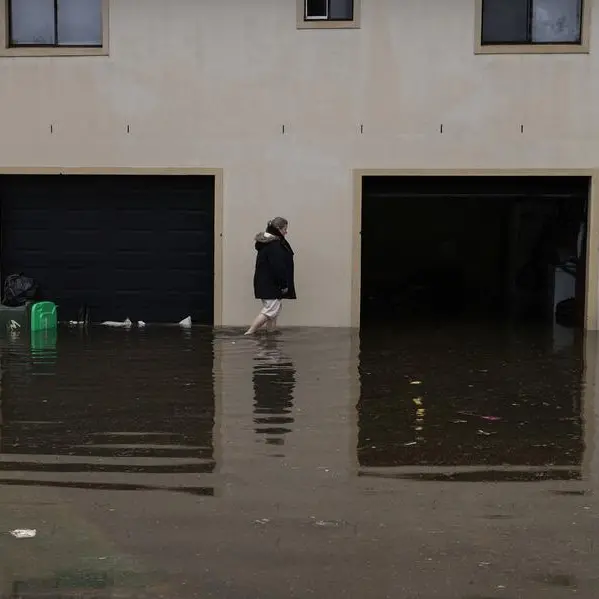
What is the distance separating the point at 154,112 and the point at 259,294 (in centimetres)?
317

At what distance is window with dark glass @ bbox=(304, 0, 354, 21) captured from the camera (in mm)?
13273

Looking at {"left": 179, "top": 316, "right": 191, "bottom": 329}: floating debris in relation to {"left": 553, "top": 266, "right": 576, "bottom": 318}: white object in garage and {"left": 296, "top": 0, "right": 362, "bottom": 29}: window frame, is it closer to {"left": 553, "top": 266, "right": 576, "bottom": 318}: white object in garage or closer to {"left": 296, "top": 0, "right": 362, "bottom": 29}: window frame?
{"left": 296, "top": 0, "right": 362, "bottom": 29}: window frame

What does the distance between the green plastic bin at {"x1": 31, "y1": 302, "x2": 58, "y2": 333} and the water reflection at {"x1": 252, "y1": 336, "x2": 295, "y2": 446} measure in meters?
3.45

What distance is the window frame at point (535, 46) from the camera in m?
13.0

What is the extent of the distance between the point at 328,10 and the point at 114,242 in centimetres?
459

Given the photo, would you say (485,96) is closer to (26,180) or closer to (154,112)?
(154,112)

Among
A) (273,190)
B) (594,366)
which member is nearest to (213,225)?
(273,190)

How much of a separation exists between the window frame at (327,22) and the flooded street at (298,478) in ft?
17.1

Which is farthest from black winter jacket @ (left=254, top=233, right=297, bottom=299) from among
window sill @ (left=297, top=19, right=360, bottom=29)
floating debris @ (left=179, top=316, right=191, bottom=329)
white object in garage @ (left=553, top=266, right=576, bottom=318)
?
white object in garage @ (left=553, top=266, right=576, bottom=318)

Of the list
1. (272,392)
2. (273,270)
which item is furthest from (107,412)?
(273,270)

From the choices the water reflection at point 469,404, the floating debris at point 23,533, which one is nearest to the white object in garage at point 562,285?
the water reflection at point 469,404

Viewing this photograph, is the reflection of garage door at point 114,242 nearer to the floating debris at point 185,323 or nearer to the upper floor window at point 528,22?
the floating debris at point 185,323

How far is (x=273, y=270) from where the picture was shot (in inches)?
489

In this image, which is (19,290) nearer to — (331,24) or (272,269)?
(272,269)
